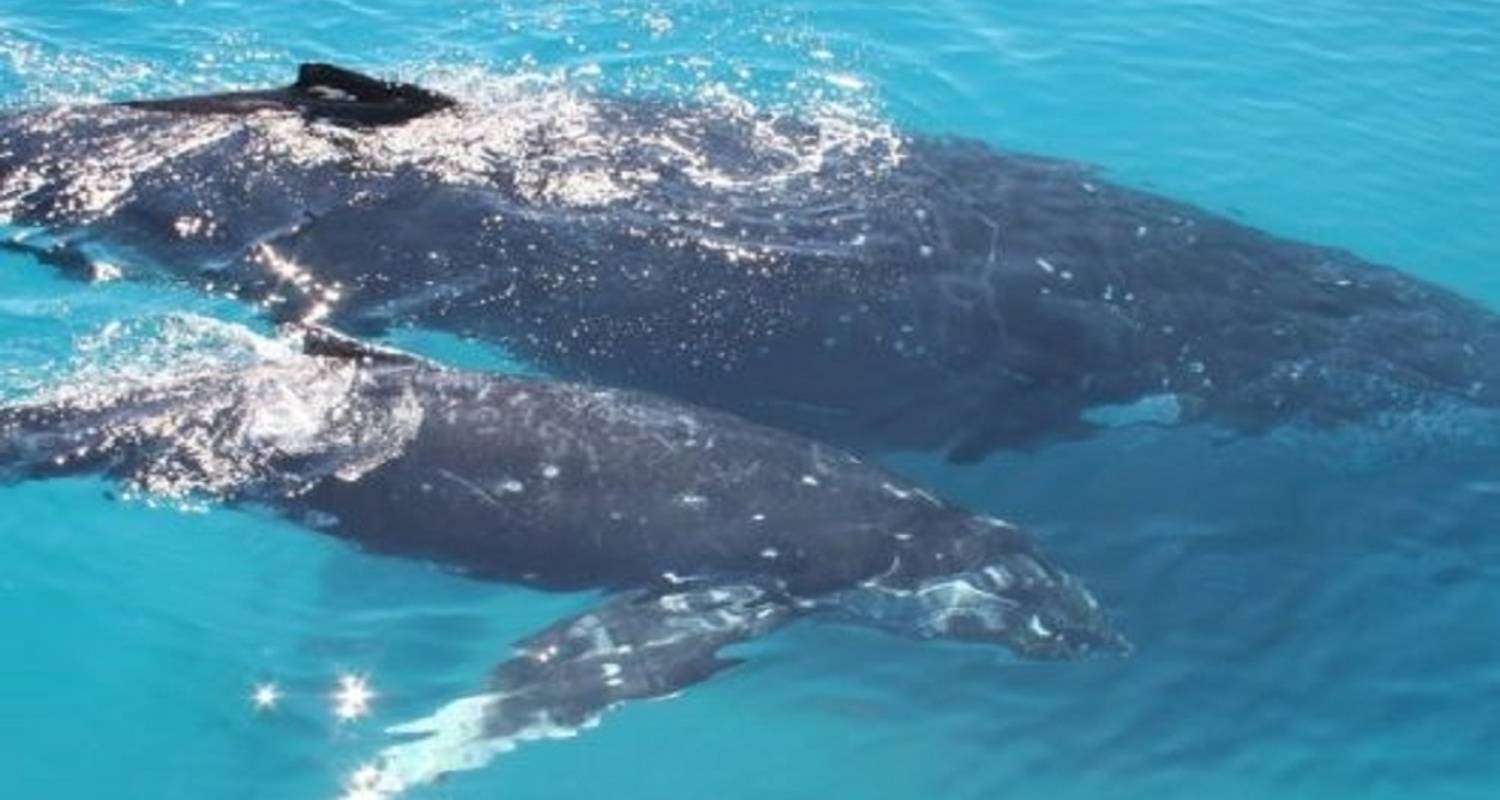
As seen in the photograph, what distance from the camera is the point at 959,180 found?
11570 millimetres

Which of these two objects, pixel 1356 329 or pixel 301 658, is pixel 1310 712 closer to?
pixel 1356 329

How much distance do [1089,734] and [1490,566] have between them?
2918mm

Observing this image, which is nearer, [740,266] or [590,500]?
[590,500]

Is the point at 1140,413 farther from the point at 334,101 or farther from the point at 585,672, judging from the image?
the point at 334,101

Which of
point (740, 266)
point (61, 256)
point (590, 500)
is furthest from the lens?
point (61, 256)

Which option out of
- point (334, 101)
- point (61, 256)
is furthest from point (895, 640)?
point (61, 256)

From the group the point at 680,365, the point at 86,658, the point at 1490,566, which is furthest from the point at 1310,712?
the point at 86,658

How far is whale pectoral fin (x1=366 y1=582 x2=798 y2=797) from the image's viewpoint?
8188mm

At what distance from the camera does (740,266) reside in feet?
34.8

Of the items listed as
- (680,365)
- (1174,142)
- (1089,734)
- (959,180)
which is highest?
(1174,142)

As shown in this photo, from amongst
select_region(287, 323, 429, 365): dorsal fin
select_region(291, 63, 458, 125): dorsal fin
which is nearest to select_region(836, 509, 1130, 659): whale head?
select_region(287, 323, 429, 365): dorsal fin

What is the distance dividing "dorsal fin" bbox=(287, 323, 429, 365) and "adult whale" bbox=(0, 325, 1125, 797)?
81 mm

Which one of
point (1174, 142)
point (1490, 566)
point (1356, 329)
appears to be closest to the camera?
point (1490, 566)

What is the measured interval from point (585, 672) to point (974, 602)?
6.24 feet
